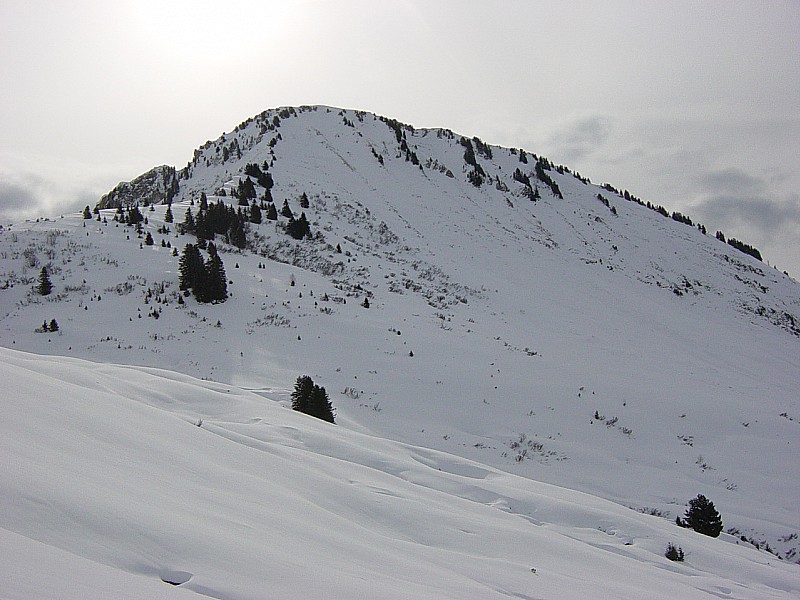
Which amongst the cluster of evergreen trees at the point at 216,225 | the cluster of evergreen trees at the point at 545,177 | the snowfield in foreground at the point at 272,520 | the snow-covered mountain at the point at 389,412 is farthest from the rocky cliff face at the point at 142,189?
the snowfield in foreground at the point at 272,520

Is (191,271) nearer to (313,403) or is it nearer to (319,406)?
(313,403)

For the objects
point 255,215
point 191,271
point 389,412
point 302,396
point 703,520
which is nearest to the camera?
point 703,520

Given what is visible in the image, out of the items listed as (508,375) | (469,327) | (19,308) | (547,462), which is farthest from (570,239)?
(19,308)

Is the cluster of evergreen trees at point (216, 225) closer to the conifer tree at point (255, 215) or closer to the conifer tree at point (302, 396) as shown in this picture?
the conifer tree at point (255, 215)

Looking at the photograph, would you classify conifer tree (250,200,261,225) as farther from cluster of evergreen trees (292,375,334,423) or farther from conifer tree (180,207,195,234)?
cluster of evergreen trees (292,375,334,423)

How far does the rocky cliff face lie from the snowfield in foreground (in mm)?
63368

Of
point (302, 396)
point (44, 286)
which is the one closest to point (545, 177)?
point (44, 286)

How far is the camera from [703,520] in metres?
8.91

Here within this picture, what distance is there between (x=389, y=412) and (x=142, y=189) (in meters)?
68.5

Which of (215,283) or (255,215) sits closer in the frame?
(215,283)

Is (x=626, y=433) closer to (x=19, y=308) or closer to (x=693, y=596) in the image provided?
(x=693, y=596)

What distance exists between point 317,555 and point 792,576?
6987 mm

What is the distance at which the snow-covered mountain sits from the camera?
326cm

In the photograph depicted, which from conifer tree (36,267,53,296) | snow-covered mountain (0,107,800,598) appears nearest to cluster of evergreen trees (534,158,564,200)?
snow-covered mountain (0,107,800,598)
